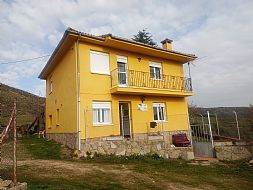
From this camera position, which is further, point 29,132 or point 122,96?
point 29,132

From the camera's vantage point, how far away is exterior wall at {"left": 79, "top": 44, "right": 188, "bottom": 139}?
14781 mm

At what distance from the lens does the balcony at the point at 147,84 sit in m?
15.9

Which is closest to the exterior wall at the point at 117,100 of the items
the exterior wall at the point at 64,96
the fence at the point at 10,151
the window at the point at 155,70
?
the window at the point at 155,70

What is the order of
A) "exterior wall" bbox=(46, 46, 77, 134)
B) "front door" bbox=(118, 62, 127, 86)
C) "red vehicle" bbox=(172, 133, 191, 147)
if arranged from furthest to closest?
"red vehicle" bbox=(172, 133, 191, 147), "front door" bbox=(118, 62, 127, 86), "exterior wall" bbox=(46, 46, 77, 134)

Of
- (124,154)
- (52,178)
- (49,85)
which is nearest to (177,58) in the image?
(124,154)

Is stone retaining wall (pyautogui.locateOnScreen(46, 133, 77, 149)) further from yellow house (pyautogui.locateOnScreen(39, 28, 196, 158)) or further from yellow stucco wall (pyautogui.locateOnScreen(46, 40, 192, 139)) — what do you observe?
yellow stucco wall (pyautogui.locateOnScreen(46, 40, 192, 139))

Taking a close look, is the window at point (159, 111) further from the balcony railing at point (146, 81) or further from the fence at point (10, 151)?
the fence at point (10, 151)

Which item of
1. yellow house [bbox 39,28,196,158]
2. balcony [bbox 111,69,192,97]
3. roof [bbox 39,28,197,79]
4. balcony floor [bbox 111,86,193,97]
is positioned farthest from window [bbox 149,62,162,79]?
balcony floor [bbox 111,86,193,97]

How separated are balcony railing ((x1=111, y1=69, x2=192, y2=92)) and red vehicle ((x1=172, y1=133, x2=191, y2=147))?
3.27m

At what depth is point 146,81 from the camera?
17.8 metres

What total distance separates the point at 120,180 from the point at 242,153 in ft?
31.9

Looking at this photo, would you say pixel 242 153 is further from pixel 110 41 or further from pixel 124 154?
pixel 110 41

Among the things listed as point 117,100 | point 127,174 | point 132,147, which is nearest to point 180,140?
point 132,147

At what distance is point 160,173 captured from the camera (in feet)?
35.7
